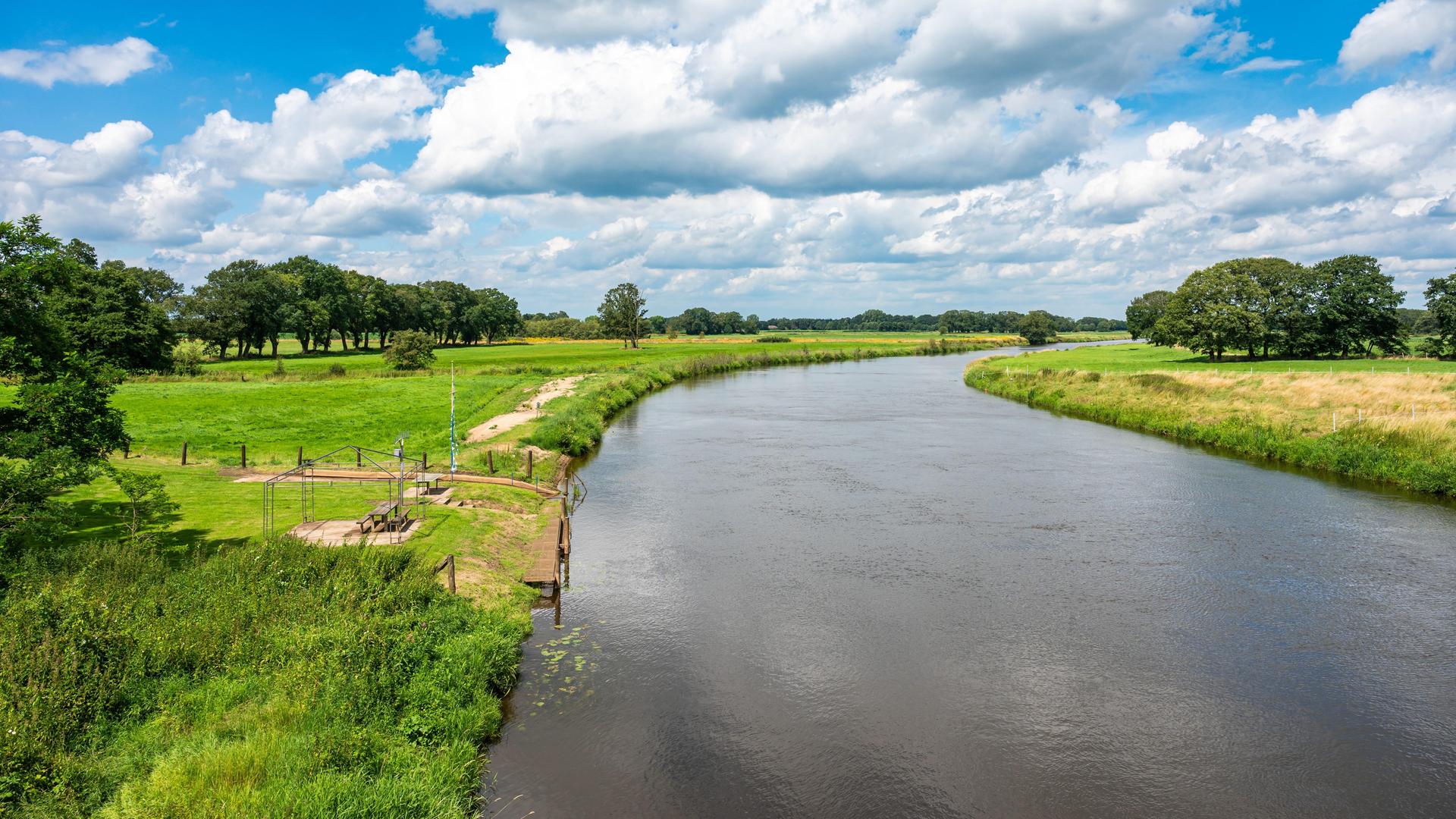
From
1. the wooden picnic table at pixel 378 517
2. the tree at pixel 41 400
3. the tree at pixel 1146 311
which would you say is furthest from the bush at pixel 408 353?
the tree at pixel 1146 311

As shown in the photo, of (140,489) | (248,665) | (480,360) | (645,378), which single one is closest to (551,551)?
(140,489)

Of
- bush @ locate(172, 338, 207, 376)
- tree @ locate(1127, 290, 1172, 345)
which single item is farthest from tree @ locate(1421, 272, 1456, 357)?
bush @ locate(172, 338, 207, 376)

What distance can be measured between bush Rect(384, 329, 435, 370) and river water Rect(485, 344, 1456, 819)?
51.6 metres

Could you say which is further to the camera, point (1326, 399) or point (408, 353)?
point (408, 353)

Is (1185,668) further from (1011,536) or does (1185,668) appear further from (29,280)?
(29,280)

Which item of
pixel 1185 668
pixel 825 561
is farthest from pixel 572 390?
pixel 1185 668

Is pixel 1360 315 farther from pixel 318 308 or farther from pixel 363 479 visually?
pixel 318 308

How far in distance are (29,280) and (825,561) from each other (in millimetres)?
17045

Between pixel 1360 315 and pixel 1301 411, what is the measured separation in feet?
165

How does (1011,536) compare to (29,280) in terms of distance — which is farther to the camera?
(1011,536)

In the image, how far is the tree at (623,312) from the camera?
129500mm

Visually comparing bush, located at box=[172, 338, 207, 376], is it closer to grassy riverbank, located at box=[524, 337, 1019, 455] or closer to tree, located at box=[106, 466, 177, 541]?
grassy riverbank, located at box=[524, 337, 1019, 455]

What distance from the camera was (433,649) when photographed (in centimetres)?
1255

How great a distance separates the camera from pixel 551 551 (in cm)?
1961
